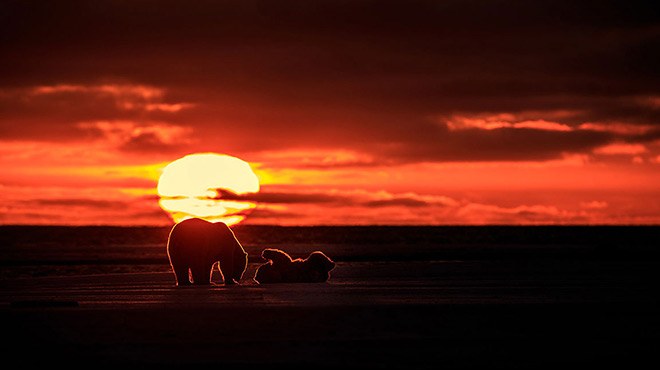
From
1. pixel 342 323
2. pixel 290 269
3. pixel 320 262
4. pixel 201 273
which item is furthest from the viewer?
pixel 320 262

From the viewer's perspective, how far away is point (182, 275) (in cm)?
3083

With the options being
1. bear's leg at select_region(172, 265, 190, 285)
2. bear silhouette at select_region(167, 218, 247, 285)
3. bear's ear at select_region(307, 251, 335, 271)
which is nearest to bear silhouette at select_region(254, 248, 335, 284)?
bear's ear at select_region(307, 251, 335, 271)

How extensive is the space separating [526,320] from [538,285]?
10180 millimetres

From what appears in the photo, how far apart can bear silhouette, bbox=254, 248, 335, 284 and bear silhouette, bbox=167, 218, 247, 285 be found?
84cm

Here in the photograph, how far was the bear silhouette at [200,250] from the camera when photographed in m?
30.6

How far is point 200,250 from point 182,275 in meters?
0.81

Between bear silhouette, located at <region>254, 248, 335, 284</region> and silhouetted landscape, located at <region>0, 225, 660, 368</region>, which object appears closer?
silhouetted landscape, located at <region>0, 225, 660, 368</region>

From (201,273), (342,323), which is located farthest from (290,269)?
(342,323)

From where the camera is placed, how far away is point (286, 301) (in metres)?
23.8

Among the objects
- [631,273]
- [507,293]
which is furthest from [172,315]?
[631,273]

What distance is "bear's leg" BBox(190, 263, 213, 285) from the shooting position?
3073 cm

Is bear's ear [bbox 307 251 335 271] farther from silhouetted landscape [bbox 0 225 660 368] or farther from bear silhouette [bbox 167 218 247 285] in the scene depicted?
bear silhouette [bbox 167 218 247 285]

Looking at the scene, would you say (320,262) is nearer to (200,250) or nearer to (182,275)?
(200,250)

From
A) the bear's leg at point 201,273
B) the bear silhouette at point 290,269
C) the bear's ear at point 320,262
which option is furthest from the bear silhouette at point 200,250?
the bear's ear at point 320,262
